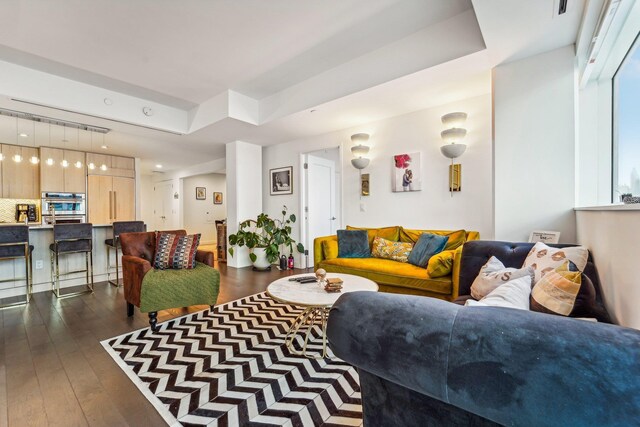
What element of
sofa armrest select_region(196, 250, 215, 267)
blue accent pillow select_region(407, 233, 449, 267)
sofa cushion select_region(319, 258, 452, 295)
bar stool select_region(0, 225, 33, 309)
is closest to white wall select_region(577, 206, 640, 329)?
sofa cushion select_region(319, 258, 452, 295)

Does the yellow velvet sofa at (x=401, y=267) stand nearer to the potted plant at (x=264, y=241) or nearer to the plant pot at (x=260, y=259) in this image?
the potted plant at (x=264, y=241)

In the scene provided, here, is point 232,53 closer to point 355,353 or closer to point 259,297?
point 259,297

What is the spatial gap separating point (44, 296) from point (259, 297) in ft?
9.25

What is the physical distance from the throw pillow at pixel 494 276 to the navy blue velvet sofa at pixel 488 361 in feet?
3.55

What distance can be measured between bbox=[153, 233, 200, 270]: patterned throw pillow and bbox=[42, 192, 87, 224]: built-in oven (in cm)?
469

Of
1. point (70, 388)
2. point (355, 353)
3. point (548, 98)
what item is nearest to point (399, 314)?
point (355, 353)

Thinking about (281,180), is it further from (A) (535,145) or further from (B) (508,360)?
(B) (508,360)

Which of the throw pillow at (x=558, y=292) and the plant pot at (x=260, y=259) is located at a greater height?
the throw pillow at (x=558, y=292)

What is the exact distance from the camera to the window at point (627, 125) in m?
1.74

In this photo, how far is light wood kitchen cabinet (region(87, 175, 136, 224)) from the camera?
6.37 metres

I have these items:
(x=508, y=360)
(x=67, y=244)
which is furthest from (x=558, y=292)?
Result: (x=67, y=244)

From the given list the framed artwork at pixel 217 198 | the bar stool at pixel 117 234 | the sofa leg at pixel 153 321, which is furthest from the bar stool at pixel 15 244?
the framed artwork at pixel 217 198

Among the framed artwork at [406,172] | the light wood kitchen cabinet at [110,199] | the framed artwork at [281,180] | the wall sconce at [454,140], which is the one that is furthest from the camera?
the light wood kitchen cabinet at [110,199]

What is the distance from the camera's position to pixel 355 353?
0.75 metres
